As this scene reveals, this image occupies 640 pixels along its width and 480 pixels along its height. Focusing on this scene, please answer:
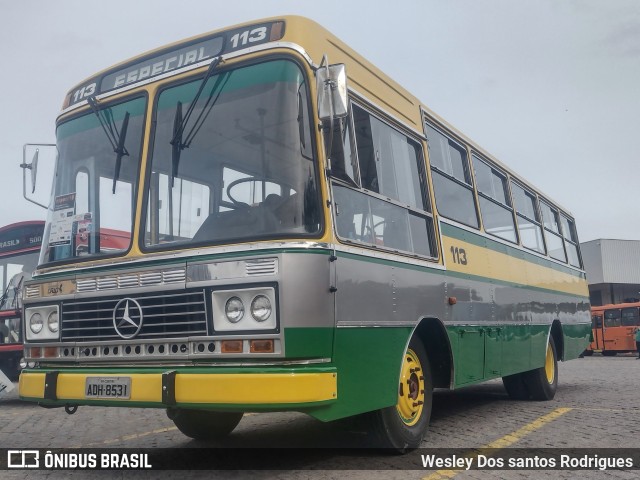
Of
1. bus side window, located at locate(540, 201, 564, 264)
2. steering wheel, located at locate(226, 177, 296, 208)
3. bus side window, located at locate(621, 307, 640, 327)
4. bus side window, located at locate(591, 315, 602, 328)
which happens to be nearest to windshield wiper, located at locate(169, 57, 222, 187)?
steering wheel, located at locate(226, 177, 296, 208)

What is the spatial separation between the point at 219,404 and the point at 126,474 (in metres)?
1.53

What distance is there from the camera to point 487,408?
913 centimetres

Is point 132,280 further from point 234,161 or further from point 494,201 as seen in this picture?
point 494,201

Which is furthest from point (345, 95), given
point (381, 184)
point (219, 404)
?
point (219, 404)

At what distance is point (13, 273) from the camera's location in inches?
529

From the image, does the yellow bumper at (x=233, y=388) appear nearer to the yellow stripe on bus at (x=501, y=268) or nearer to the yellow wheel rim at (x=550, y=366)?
the yellow stripe on bus at (x=501, y=268)

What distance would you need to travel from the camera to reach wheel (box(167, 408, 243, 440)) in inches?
252

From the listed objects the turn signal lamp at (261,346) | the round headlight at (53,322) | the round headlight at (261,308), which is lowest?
the turn signal lamp at (261,346)

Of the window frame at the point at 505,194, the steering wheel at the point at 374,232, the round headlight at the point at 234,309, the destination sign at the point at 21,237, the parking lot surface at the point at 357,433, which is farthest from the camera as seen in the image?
the destination sign at the point at 21,237

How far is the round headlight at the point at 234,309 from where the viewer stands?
4.52m

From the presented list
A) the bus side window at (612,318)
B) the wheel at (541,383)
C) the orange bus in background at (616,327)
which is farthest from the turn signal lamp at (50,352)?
the bus side window at (612,318)

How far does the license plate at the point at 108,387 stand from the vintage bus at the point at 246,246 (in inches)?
0.5

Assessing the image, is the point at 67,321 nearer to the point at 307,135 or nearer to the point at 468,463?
the point at 307,135

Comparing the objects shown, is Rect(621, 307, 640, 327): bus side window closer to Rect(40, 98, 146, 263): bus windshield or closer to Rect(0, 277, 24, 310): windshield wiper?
Rect(0, 277, 24, 310): windshield wiper
